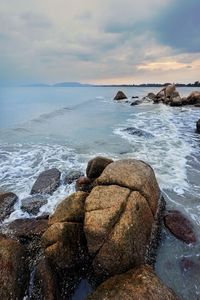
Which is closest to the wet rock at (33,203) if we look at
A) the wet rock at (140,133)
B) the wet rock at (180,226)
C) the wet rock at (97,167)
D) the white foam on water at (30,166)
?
the white foam on water at (30,166)

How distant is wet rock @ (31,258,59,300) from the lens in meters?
5.27

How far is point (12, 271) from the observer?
17.4 feet

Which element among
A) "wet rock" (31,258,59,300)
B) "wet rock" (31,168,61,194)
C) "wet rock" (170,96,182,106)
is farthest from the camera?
"wet rock" (170,96,182,106)

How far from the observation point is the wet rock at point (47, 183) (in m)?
10.1

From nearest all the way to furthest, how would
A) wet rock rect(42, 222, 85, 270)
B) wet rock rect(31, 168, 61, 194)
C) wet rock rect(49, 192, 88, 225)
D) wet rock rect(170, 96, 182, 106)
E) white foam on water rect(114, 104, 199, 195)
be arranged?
wet rock rect(42, 222, 85, 270) < wet rock rect(49, 192, 88, 225) < wet rock rect(31, 168, 61, 194) < white foam on water rect(114, 104, 199, 195) < wet rock rect(170, 96, 182, 106)

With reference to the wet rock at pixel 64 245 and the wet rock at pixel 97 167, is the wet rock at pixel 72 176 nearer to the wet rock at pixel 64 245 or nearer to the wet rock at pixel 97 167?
the wet rock at pixel 97 167

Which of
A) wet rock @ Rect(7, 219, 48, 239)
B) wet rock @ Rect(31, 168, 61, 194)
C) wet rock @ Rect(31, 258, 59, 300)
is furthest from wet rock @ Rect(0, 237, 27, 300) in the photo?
wet rock @ Rect(31, 168, 61, 194)

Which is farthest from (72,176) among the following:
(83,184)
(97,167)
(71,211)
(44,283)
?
(44,283)

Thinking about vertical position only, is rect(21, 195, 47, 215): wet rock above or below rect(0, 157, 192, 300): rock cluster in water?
below

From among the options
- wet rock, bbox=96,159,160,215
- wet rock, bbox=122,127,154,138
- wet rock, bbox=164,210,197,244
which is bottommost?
wet rock, bbox=122,127,154,138

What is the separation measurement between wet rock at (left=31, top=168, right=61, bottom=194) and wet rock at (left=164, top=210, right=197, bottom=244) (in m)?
4.32

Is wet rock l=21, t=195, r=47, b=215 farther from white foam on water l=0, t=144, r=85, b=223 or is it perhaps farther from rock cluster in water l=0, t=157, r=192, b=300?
rock cluster in water l=0, t=157, r=192, b=300

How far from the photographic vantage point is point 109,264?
5.52 m

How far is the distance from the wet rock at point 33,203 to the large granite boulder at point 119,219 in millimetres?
2516
